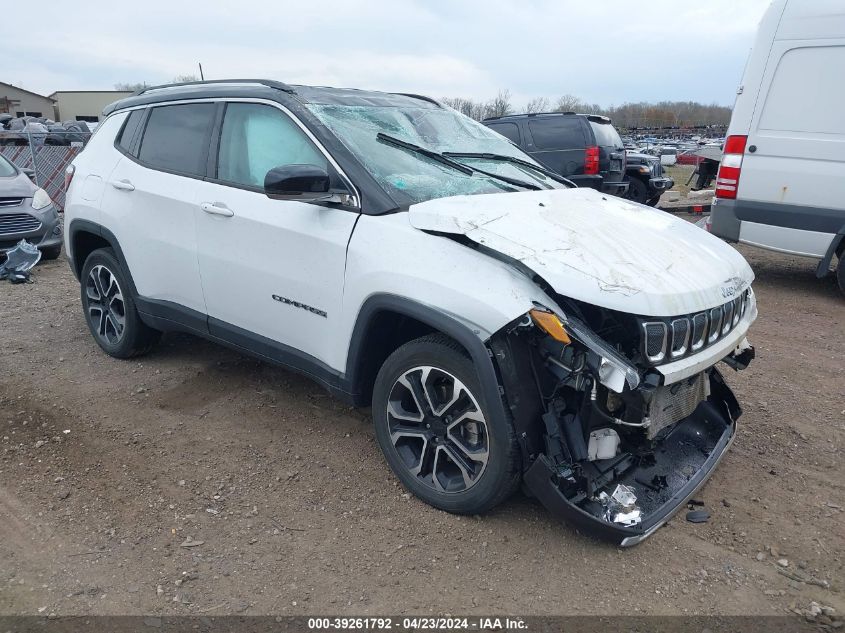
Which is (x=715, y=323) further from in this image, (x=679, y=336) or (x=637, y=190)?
(x=637, y=190)

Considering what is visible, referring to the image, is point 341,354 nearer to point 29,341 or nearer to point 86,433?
point 86,433

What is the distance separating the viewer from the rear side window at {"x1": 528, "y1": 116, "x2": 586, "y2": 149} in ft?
34.8

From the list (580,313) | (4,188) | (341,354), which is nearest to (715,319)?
(580,313)

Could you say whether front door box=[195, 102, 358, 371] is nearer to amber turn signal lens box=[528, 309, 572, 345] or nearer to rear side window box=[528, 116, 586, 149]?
amber turn signal lens box=[528, 309, 572, 345]

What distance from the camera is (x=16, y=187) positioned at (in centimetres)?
855

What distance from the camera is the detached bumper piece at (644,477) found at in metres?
2.63

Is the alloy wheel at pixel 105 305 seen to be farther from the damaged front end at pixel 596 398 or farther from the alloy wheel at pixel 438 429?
the damaged front end at pixel 596 398

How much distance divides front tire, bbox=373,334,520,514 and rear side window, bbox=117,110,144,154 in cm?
275

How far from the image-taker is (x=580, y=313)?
106 inches

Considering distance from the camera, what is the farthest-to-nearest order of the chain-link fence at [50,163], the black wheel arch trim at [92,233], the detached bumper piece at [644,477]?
1. the chain-link fence at [50,163]
2. the black wheel arch trim at [92,233]
3. the detached bumper piece at [644,477]

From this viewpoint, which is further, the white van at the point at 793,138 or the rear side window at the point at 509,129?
the rear side window at the point at 509,129

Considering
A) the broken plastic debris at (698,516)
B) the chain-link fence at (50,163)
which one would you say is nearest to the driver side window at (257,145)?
the broken plastic debris at (698,516)

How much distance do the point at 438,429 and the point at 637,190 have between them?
11353 mm

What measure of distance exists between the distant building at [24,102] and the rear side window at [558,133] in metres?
54.7
